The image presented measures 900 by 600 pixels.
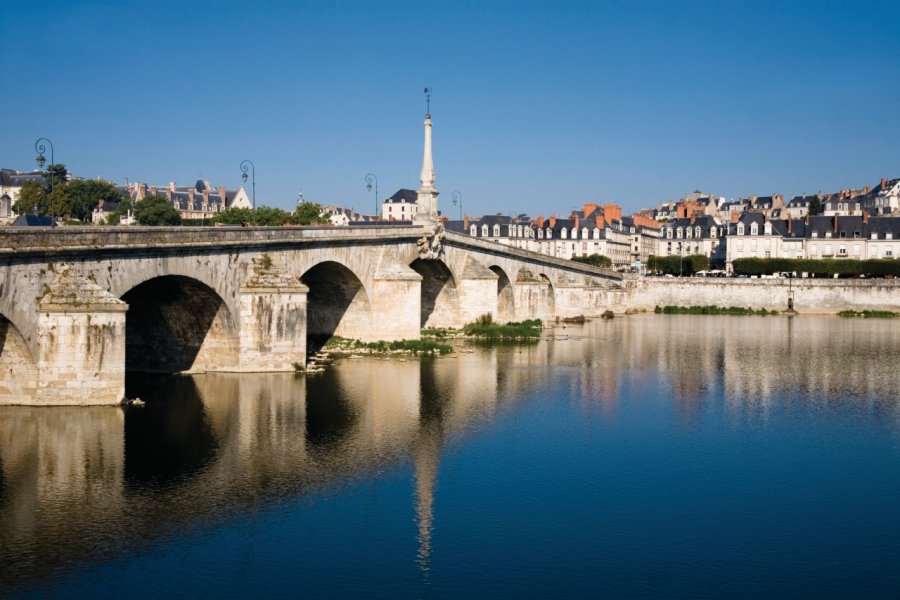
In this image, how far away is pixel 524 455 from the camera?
24422mm

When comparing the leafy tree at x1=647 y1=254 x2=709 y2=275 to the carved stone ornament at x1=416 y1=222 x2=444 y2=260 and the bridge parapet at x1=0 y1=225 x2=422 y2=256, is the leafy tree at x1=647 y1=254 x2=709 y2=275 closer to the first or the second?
the carved stone ornament at x1=416 y1=222 x2=444 y2=260

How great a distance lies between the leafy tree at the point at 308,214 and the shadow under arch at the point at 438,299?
3315 centimetres

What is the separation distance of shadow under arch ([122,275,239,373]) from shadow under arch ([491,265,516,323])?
35.5 m

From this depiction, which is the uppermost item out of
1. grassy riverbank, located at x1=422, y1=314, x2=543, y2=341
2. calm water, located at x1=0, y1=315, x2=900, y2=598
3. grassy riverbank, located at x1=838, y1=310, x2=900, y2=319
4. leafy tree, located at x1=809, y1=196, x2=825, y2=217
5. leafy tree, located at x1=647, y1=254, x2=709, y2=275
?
leafy tree, located at x1=809, y1=196, x2=825, y2=217

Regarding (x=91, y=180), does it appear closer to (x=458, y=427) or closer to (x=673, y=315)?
(x=673, y=315)

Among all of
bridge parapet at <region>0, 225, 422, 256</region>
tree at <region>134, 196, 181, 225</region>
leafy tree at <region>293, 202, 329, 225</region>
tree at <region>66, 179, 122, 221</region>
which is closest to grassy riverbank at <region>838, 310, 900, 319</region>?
leafy tree at <region>293, 202, 329, 225</region>

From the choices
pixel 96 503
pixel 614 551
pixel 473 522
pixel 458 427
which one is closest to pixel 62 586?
pixel 96 503

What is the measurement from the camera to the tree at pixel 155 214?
84.2m

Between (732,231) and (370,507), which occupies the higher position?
(732,231)

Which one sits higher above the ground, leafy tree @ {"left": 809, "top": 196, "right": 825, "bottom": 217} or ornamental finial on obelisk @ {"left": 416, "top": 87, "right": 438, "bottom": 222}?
leafy tree @ {"left": 809, "top": 196, "right": 825, "bottom": 217}

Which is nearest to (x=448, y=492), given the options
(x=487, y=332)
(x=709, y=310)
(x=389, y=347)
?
(x=389, y=347)

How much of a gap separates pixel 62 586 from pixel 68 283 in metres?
12.5

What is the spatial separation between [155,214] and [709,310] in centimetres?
5062

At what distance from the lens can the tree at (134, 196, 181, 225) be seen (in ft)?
276
